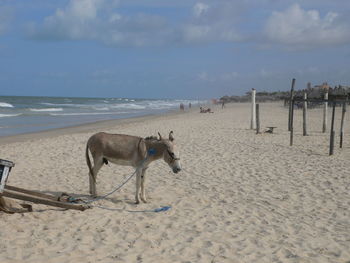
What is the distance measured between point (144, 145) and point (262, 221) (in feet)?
8.81

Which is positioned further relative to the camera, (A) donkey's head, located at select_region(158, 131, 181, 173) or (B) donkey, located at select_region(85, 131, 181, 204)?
(B) donkey, located at select_region(85, 131, 181, 204)

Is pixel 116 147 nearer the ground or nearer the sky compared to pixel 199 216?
nearer the sky

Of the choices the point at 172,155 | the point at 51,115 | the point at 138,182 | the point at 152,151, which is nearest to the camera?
the point at 172,155

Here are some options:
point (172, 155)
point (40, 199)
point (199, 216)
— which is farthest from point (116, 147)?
point (199, 216)

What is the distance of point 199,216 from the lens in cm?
733

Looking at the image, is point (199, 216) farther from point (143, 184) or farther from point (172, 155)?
point (143, 184)

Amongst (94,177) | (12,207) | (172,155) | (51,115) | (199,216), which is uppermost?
(172,155)

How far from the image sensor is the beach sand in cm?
565

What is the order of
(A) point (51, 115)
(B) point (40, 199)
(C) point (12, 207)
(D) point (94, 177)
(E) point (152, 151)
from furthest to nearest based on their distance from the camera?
(A) point (51, 115) → (D) point (94, 177) → (E) point (152, 151) → (C) point (12, 207) → (B) point (40, 199)

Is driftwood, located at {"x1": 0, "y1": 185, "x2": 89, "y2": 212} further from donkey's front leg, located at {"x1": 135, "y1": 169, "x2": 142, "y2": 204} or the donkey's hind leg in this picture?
donkey's front leg, located at {"x1": 135, "y1": 169, "x2": 142, "y2": 204}

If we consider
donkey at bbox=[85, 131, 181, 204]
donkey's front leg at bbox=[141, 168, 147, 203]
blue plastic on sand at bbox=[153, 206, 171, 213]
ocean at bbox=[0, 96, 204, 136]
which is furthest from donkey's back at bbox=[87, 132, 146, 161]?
ocean at bbox=[0, 96, 204, 136]

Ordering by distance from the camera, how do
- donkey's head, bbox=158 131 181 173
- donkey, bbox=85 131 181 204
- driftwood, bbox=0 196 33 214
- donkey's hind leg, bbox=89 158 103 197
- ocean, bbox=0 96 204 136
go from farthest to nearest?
ocean, bbox=0 96 204 136 < donkey's hind leg, bbox=89 158 103 197 < donkey, bbox=85 131 181 204 < donkey's head, bbox=158 131 181 173 < driftwood, bbox=0 196 33 214

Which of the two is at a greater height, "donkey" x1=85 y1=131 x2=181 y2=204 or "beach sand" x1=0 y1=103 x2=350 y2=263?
"donkey" x1=85 y1=131 x2=181 y2=204

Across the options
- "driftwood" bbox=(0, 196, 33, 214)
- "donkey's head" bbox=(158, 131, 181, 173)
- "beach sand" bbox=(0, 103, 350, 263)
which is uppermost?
"donkey's head" bbox=(158, 131, 181, 173)
